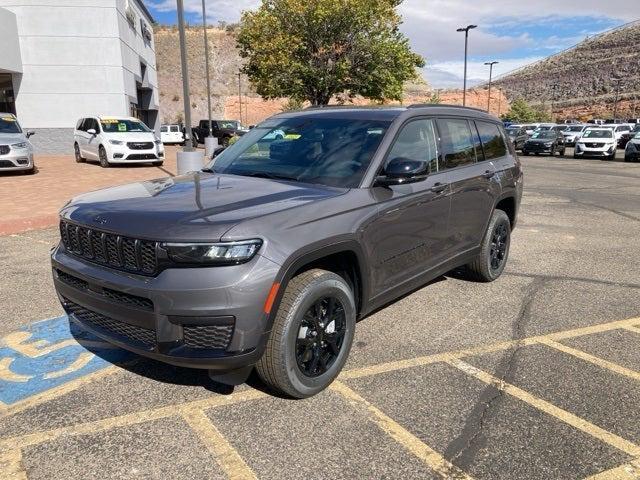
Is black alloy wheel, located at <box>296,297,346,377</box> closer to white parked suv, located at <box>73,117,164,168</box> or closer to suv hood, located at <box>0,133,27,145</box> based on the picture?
suv hood, located at <box>0,133,27,145</box>

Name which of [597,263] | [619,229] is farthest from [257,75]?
[597,263]

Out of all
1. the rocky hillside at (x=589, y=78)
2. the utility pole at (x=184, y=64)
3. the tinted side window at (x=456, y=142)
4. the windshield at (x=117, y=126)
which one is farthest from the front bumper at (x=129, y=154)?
the rocky hillside at (x=589, y=78)

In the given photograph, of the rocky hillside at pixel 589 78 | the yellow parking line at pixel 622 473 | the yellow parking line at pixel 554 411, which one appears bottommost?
the yellow parking line at pixel 622 473

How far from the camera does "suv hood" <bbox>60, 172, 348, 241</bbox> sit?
2732mm

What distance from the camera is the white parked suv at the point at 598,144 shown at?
26781 millimetres

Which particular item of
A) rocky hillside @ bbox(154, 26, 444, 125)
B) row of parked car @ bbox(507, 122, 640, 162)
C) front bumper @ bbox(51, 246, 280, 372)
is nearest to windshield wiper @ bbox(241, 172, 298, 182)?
front bumper @ bbox(51, 246, 280, 372)

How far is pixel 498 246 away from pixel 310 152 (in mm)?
2682

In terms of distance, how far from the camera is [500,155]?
5605 millimetres

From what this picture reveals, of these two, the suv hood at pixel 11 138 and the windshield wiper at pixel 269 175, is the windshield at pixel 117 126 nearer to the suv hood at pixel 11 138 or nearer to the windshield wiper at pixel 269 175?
the suv hood at pixel 11 138

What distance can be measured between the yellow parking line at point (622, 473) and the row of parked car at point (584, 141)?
70.9 ft

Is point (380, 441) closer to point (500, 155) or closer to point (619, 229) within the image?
point (500, 155)

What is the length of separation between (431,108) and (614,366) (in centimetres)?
242

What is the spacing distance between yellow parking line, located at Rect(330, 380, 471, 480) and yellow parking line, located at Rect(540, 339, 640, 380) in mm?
1706

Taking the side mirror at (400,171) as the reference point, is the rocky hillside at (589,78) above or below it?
above
